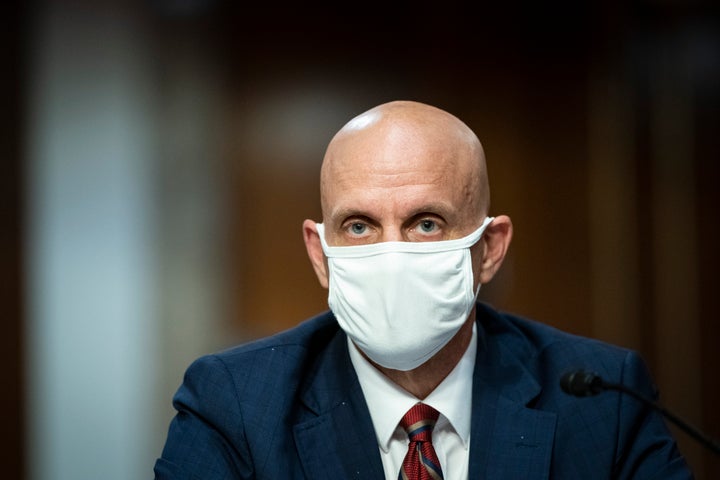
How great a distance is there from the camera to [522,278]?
3750 mm

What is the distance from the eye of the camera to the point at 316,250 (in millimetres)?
1818

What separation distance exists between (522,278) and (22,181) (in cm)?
197

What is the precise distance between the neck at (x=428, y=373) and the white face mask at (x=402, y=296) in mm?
111

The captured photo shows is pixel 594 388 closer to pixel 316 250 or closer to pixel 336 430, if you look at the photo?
pixel 336 430

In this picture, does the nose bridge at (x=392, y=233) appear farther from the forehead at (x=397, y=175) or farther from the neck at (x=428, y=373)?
the neck at (x=428, y=373)

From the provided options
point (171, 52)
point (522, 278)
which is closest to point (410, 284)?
point (522, 278)

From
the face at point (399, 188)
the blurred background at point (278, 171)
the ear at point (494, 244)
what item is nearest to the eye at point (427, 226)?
the face at point (399, 188)

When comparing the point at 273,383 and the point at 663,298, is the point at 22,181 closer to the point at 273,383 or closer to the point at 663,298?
the point at 273,383

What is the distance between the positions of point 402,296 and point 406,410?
0.87 ft

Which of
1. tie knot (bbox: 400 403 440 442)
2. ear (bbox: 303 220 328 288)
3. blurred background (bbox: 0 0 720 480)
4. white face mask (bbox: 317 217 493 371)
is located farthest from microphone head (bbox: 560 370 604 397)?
blurred background (bbox: 0 0 720 480)

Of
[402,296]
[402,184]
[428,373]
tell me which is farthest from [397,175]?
[428,373]

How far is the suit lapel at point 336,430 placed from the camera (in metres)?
1.66

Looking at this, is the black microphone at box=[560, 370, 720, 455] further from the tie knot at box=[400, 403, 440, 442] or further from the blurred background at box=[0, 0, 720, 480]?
the blurred background at box=[0, 0, 720, 480]

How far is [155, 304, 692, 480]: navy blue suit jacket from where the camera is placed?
1.66 meters
